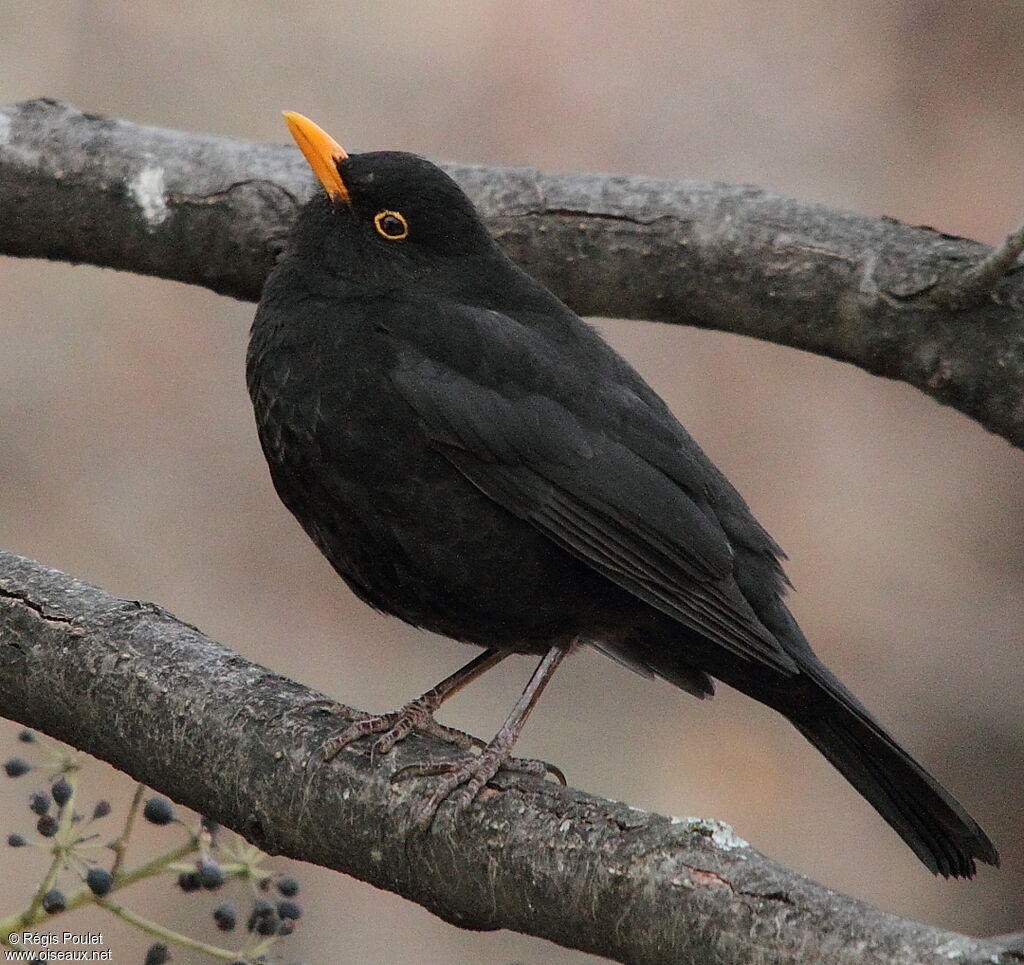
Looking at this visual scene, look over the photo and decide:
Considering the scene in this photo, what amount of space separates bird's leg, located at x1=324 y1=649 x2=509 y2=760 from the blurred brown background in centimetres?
281

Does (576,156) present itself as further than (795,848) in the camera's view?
Yes

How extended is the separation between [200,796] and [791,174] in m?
6.00

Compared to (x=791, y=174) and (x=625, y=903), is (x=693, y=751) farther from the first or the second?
(x=625, y=903)

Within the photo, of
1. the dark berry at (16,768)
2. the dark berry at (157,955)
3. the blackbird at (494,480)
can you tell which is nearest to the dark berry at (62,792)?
the dark berry at (16,768)

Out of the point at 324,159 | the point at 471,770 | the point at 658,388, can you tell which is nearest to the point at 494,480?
the point at 471,770

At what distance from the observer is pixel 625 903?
2795 mm

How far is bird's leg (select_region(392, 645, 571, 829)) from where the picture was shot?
312cm

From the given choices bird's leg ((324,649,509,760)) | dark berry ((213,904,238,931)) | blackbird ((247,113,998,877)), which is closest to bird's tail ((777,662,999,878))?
blackbird ((247,113,998,877))

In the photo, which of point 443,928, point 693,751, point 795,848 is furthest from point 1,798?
point 795,848

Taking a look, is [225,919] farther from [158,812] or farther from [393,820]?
[393,820]

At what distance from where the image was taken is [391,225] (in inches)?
161

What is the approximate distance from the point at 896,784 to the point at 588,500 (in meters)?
1.06

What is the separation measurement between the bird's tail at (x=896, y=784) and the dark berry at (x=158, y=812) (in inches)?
61.9

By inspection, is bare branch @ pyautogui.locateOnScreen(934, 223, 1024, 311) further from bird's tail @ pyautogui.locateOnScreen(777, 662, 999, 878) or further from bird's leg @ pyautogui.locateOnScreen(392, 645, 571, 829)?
bird's leg @ pyautogui.locateOnScreen(392, 645, 571, 829)
